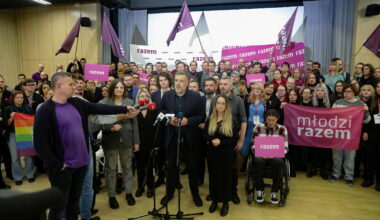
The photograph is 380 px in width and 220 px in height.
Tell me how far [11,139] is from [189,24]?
16.4 feet

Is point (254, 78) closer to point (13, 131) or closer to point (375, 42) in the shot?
point (375, 42)

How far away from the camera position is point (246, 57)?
7934mm

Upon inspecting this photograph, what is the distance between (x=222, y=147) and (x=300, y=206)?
4.81 feet

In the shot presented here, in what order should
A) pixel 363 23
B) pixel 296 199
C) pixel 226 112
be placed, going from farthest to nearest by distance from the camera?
pixel 363 23 → pixel 296 199 → pixel 226 112

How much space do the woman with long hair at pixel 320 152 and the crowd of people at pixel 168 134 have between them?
0.06 ft

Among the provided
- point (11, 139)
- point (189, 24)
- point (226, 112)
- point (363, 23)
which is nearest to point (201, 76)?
point (189, 24)

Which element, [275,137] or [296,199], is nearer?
[275,137]

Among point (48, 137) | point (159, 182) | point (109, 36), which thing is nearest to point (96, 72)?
point (109, 36)

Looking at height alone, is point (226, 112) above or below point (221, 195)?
above

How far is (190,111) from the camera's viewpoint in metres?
3.44

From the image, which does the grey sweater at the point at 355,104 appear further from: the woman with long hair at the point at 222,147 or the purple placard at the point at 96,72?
the purple placard at the point at 96,72

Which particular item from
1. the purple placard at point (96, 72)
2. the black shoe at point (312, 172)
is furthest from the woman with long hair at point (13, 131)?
the black shoe at point (312, 172)

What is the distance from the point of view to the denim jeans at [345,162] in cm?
438

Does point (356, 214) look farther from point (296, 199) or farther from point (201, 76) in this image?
point (201, 76)
